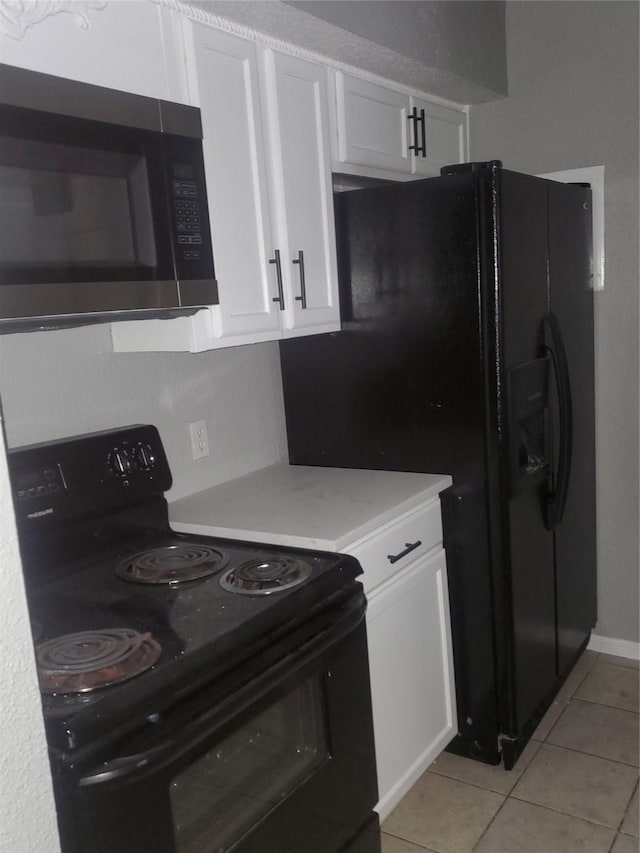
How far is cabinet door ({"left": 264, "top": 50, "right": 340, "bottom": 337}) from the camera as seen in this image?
6.23 ft

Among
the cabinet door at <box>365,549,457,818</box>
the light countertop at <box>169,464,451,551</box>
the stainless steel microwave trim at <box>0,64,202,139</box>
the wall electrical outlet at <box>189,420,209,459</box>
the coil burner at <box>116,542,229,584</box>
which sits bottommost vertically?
the cabinet door at <box>365,549,457,818</box>

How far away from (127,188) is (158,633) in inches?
32.4

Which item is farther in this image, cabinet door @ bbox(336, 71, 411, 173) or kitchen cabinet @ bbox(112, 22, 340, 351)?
cabinet door @ bbox(336, 71, 411, 173)

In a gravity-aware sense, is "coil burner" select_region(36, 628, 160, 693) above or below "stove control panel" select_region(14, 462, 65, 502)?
below

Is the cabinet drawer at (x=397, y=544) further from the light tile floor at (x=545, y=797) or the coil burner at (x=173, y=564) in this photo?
the light tile floor at (x=545, y=797)

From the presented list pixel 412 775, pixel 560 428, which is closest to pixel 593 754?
pixel 412 775

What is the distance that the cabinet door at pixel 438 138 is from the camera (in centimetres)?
251

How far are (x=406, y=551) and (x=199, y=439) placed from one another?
0.68 metres

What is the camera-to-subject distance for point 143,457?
1.82 metres

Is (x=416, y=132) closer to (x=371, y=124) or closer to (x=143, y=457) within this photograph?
(x=371, y=124)

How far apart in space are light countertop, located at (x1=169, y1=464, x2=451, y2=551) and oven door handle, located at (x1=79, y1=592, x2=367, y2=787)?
22 cm

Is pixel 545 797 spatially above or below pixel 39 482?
below

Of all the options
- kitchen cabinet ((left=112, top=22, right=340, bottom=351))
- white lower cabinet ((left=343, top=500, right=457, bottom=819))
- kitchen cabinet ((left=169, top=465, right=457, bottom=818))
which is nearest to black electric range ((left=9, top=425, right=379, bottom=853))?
kitchen cabinet ((left=169, top=465, right=457, bottom=818))

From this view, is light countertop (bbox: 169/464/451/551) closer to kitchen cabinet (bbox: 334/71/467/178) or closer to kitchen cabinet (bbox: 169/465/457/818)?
kitchen cabinet (bbox: 169/465/457/818)
